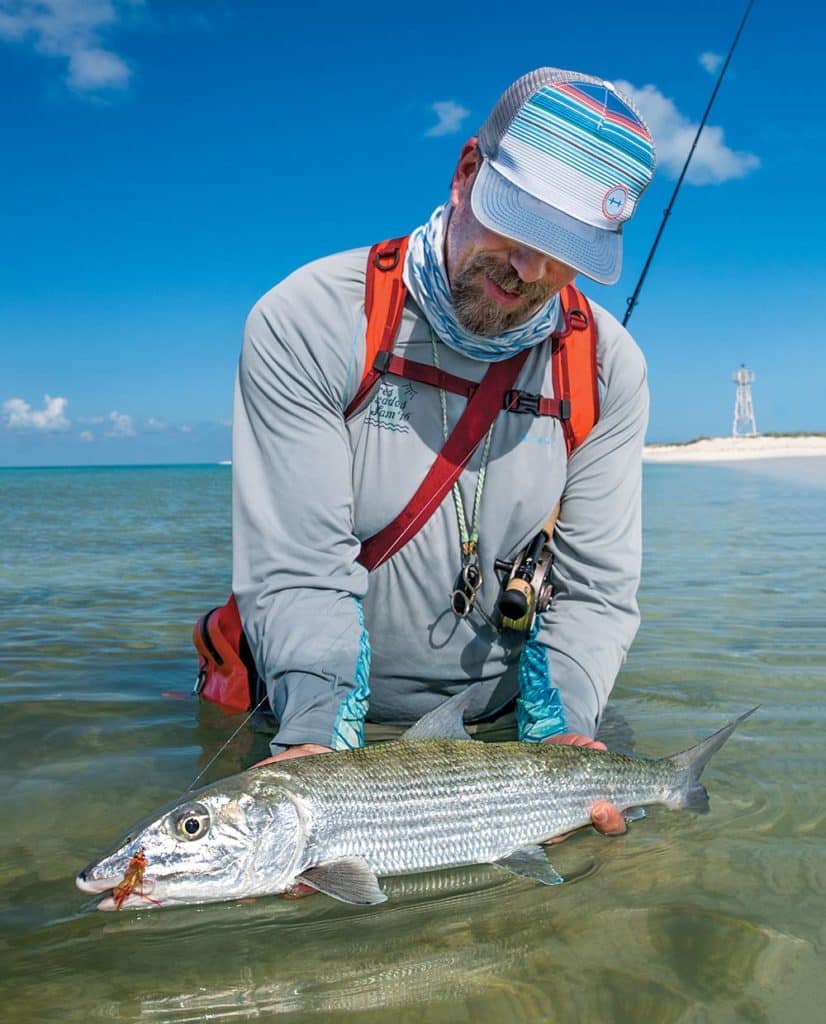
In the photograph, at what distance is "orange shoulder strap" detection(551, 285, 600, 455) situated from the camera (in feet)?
13.6

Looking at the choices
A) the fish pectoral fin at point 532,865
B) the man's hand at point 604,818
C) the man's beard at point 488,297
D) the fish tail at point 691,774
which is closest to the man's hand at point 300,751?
the fish pectoral fin at point 532,865

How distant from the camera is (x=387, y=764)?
10.6ft

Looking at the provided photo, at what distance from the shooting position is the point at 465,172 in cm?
383

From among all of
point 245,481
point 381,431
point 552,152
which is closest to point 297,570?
point 245,481

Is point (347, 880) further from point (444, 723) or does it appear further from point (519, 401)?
point (519, 401)

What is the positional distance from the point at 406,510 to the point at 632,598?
116 cm

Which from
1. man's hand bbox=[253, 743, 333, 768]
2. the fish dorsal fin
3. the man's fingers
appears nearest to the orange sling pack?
the fish dorsal fin

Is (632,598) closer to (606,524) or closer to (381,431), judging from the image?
(606,524)

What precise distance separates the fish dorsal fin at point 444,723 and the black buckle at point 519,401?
4.08 feet

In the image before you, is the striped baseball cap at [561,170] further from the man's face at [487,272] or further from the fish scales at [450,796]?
the fish scales at [450,796]

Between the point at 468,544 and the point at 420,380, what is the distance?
0.72 metres

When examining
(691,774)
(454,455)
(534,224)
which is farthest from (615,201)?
(691,774)

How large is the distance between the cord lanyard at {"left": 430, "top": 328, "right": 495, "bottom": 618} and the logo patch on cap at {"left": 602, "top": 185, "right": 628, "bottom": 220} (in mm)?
984

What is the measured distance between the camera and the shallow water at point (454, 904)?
2.68 m
